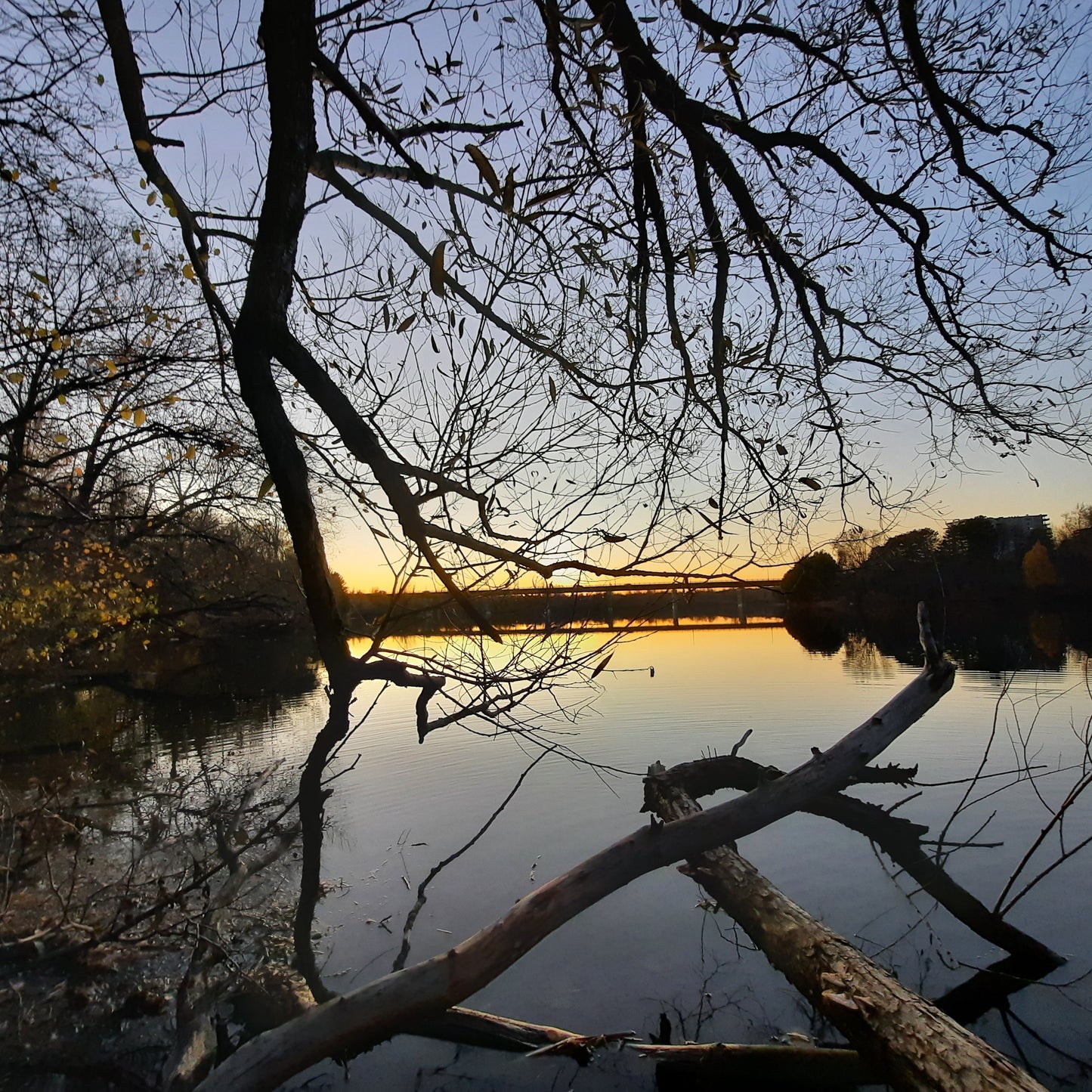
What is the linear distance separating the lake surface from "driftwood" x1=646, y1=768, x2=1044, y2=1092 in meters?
0.43

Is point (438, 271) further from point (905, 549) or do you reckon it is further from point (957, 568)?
point (957, 568)

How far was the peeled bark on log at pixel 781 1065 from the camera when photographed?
12.0 feet

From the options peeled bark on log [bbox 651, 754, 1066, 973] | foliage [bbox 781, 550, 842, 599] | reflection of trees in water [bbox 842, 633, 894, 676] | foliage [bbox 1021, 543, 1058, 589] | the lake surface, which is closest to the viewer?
foliage [bbox 781, 550, 842, 599]

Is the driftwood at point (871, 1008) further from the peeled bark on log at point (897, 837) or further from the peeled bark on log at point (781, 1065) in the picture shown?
the peeled bark on log at point (897, 837)

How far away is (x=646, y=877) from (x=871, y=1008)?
341 cm

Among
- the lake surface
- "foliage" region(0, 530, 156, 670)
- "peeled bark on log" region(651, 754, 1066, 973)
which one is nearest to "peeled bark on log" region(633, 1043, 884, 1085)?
the lake surface

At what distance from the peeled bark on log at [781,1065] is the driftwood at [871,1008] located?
6.8 inches

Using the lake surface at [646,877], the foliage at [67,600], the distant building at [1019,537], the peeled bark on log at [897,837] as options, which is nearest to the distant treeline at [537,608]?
the lake surface at [646,877]

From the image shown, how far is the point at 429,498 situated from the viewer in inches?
91.8

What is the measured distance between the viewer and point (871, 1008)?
343 centimetres

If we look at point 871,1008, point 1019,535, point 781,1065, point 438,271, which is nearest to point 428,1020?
point 781,1065

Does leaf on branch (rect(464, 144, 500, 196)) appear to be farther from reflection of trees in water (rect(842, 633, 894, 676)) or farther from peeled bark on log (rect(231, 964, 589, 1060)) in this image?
reflection of trees in water (rect(842, 633, 894, 676))

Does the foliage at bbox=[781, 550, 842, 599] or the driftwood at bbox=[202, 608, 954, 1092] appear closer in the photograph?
the driftwood at bbox=[202, 608, 954, 1092]

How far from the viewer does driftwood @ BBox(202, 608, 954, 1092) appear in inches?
122
